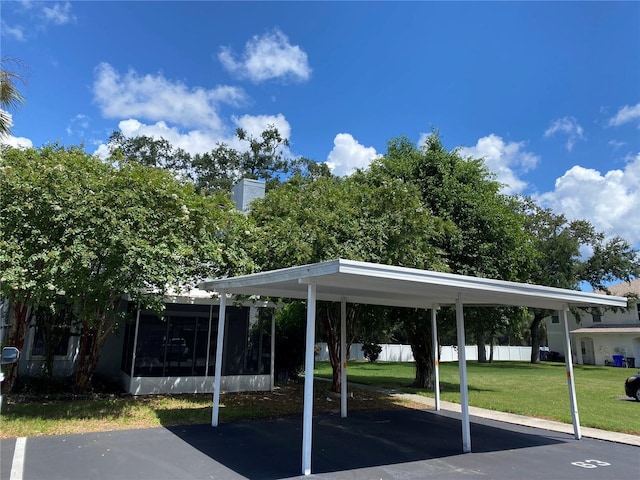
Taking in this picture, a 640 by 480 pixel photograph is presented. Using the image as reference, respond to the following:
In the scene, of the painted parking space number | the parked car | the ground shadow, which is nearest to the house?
the ground shadow

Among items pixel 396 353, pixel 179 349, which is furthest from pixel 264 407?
pixel 396 353

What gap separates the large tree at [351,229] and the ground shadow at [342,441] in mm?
3771

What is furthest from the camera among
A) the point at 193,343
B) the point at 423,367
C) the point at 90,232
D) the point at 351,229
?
the point at 423,367

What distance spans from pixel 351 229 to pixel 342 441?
491cm

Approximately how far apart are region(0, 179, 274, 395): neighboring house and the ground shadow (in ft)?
15.5

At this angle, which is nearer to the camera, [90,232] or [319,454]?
[319,454]

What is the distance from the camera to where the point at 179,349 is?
1372 centimetres

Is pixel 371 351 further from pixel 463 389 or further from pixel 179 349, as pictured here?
pixel 463 389

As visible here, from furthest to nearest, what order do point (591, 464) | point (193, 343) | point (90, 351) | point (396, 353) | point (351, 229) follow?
point (396, 353) < point (193, 343) < point (90, 351) < point (351, 229) < point (591, 464)

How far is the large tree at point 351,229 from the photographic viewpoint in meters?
10.7

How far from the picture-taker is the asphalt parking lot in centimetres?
599

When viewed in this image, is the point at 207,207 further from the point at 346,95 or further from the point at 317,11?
the point at 346,95

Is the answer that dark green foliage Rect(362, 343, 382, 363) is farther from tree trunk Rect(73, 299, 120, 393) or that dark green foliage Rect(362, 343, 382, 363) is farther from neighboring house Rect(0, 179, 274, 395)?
tree trunk Rect(73, 299, 120, 393)

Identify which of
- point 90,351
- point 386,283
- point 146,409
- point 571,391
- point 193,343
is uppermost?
point 386,283
